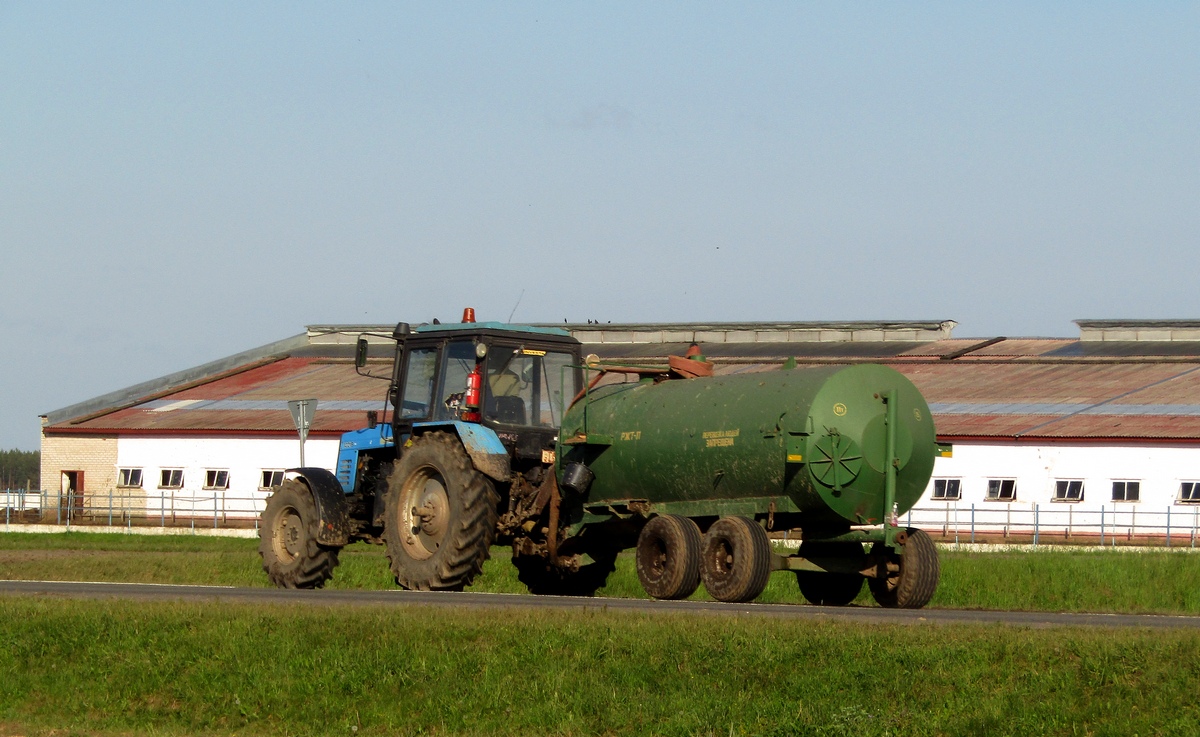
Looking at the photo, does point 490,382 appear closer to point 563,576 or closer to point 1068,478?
point 563,576

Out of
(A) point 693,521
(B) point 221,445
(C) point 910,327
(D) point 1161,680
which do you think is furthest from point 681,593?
(C) point 910,327

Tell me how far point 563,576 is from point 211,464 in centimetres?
3254

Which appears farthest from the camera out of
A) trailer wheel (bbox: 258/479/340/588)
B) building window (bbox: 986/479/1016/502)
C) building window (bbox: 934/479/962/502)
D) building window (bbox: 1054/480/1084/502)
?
building window (bbox: 934/479/962/502)

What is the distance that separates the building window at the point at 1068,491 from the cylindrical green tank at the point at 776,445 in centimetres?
2434

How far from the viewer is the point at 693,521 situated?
18.3 metres

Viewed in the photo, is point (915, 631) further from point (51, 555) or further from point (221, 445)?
point (221, 445)

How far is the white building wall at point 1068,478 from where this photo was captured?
39906 mm

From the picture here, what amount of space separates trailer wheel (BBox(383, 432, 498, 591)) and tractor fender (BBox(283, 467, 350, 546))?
75 cm

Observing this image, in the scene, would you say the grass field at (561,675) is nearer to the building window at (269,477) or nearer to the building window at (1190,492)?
the building window at (1190,492)

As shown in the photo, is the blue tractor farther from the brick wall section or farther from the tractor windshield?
the brick wall section

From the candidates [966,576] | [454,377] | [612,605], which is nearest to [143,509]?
[966,576]

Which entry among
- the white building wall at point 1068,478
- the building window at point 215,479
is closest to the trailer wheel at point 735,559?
the white building wall at point 1068,478

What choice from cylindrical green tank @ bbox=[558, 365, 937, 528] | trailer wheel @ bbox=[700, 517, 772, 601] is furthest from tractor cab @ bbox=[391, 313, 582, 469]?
trailer wheel @ bbox=[700, 517, 772, 601]

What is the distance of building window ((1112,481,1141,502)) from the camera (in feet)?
133
